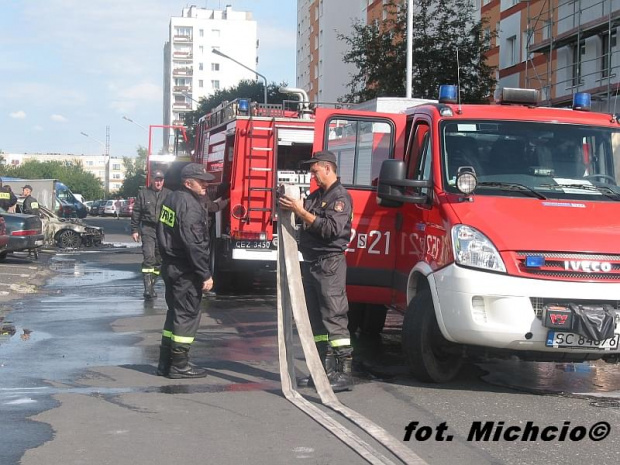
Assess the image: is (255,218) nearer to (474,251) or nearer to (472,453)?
(474,251)

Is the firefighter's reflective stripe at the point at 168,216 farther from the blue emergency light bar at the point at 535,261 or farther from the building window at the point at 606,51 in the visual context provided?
the building window at the point at 606,51

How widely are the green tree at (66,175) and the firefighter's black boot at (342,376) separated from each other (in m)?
140

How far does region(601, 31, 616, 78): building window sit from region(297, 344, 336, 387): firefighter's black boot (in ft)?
67.6

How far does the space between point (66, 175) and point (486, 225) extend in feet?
480

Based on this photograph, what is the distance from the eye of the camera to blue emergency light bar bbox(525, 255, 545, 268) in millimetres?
6457

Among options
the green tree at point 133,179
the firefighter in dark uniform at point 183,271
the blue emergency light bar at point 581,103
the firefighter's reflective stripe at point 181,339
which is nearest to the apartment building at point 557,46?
the blue emergency light bar at point 581,103

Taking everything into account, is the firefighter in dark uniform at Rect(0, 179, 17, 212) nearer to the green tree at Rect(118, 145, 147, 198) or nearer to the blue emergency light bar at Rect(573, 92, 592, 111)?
the blue emergency light bar at Rect(573, 92, 592, 111)

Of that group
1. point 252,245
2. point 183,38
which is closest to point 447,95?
point 252,245

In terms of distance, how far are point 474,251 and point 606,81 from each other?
2177 centimetres

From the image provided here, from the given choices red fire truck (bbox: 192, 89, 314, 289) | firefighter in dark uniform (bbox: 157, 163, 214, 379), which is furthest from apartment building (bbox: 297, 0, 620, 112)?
firefighter in dark uniform (bbox: 157, 163, 214, 379)

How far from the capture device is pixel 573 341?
6484mm

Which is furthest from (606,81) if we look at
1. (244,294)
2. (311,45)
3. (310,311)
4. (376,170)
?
(311,45)

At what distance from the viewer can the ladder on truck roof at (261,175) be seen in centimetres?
1356

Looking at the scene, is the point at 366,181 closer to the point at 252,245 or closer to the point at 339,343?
the point at 339,343
